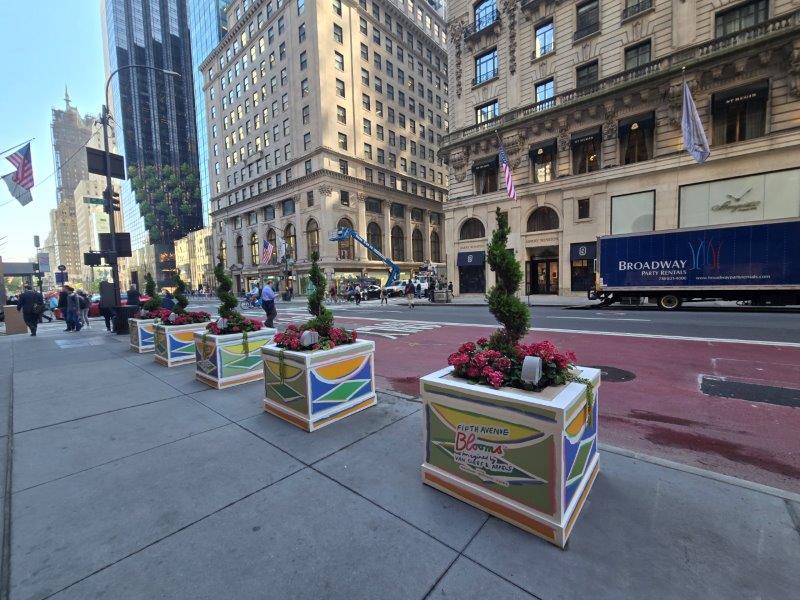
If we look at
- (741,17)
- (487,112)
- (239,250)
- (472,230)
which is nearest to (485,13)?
(487,112)

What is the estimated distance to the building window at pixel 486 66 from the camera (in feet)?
98.9

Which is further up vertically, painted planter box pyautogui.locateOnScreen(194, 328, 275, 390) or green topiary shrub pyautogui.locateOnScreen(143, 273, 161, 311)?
green topiary shrub pyautogui.locateOnScreen(143, 273, 161, 311)

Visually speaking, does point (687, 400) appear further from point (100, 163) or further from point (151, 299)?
point (100, 163)

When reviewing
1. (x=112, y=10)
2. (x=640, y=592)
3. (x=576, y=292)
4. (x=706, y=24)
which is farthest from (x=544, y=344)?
(x=112, y=10)

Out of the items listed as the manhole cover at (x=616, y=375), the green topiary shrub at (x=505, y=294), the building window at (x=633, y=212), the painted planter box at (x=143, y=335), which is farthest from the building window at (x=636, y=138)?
the painted planter box at (x=143, y=335)

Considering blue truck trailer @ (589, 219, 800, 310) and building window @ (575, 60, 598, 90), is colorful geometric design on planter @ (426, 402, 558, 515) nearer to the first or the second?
blue truck trailer @ (589, 219, 800, 310)

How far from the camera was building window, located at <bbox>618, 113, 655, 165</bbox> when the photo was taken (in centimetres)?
2334

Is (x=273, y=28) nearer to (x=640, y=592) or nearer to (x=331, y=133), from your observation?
(x=331, y=133)

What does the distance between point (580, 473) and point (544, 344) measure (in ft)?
3.51

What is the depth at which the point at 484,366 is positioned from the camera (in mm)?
3006

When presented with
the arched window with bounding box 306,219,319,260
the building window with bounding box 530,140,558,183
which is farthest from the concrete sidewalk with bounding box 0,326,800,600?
the arched window with bounding box 306,219,319,260

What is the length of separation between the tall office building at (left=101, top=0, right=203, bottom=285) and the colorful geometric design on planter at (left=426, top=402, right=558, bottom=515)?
9833 centimetres

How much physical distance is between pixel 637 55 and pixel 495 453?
1241 inches

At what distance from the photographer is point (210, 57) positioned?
2308 inches
